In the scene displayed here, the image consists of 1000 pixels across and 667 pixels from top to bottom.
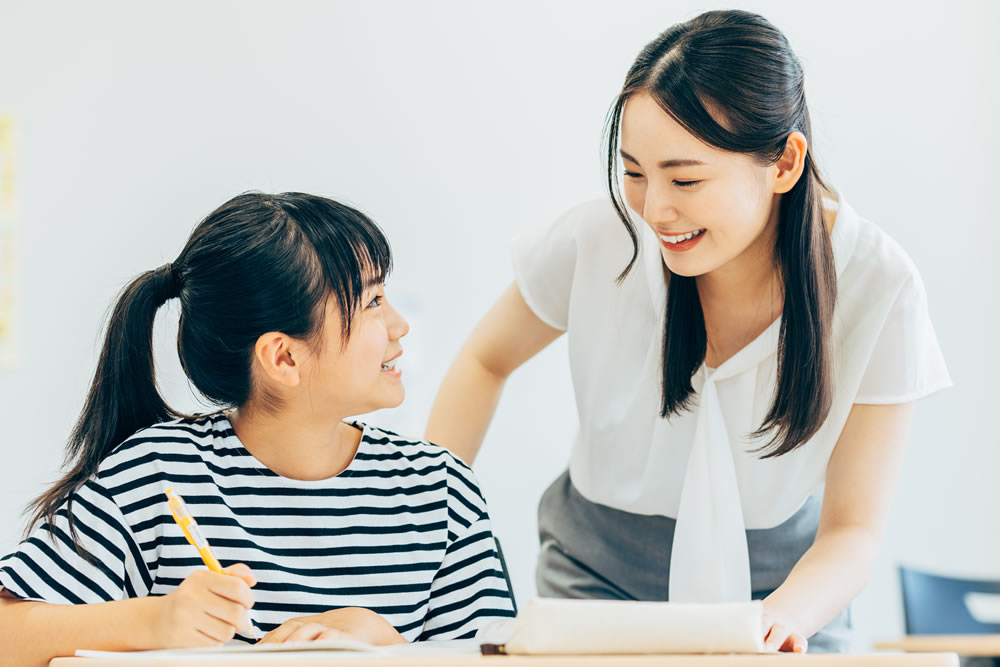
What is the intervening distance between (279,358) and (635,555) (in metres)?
0.60

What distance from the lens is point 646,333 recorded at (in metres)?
1.28

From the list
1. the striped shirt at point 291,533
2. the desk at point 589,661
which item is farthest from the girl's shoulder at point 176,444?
the desk at point 589,661

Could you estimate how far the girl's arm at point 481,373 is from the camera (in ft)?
4.51

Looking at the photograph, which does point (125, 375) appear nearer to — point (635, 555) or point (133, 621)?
point (133, 621)

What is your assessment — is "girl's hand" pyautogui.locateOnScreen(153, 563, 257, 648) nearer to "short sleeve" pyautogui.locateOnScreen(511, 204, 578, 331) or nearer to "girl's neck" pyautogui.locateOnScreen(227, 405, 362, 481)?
"girl's neck" pyautogui.locateOnScreen(227, 405, 362, 481)

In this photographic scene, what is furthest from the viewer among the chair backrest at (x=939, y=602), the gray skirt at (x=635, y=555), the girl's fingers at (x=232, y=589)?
the chair backrest at (x=939, y=602)

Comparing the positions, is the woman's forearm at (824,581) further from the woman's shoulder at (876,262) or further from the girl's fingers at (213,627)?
the girl's fingers at (213,627)

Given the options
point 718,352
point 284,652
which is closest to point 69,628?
point 284,652

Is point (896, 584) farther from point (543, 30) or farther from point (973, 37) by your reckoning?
point (543, 30)

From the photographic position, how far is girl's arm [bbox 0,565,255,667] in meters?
0.69

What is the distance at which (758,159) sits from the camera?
1077 mm

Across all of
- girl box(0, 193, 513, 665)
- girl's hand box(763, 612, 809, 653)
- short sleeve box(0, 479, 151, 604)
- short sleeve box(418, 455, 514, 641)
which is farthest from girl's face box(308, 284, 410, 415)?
girl's hand box(763, 612, 809, 653)

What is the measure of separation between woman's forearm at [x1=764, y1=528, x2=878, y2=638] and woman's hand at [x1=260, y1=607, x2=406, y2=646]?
0.39 metres

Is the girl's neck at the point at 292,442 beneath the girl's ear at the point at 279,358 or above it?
beneath
